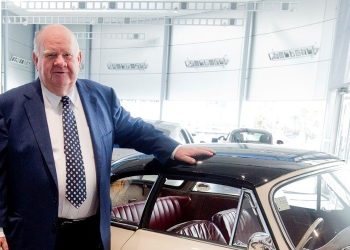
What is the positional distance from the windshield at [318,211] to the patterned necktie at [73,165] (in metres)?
1.01

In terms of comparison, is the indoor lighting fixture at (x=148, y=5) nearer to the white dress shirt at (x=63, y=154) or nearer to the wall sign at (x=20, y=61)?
the wall sign at (x=20, y=61)

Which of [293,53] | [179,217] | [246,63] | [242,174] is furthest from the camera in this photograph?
[246,63]

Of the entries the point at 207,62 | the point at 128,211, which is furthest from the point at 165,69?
the point at 128,211

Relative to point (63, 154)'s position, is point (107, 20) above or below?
above

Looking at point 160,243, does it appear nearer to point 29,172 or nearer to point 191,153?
point 191,153

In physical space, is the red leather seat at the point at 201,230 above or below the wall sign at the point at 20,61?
below

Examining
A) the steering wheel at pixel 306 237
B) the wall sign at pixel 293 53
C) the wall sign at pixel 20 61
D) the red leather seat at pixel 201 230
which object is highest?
the wall sign at pixel 293 53

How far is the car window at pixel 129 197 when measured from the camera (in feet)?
8.09

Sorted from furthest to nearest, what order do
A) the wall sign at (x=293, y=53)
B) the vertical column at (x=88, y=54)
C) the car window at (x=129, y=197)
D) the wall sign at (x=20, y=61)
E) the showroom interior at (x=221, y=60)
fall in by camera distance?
1. the wall sign at (x=20, y=61)
2. the vertical column at (x=88, y=54)
3. the wall sign at (x=293, y=53)
4. the showroom interior at (x=221, y=60)
5. the car window at (x=129, y=197)

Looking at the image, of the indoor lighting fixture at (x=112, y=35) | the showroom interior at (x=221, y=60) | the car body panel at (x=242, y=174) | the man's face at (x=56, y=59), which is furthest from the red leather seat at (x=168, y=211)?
the indoor lighting fixture at (x=112, y=35)

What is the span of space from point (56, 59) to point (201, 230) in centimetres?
136

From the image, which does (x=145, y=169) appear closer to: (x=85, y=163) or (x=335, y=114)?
(x=85, y=163)

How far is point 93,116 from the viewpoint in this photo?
197cm

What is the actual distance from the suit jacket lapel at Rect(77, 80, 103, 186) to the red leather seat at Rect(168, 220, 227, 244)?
63cm
